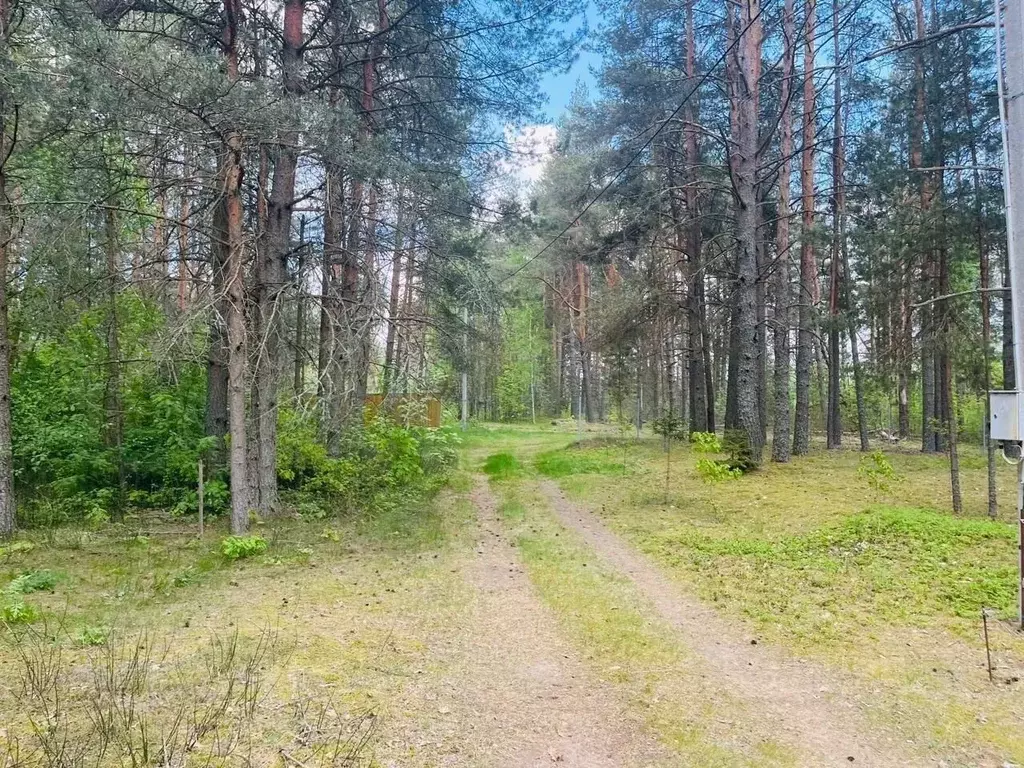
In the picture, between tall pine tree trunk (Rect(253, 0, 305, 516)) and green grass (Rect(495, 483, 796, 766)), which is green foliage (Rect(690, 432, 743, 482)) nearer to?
green grass (Rect(495, 483, 796, 766))

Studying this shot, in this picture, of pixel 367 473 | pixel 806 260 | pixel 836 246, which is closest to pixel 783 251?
pixel 806 260

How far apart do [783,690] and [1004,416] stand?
2679 mm

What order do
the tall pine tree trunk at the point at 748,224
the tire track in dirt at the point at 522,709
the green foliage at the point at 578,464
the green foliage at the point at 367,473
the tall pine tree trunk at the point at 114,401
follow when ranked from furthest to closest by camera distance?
the green foliage at the point at 578,464
the tall pine tree trunk at the point at 748,224
the green foliage at the point at 367,473
the tall pine tree trunk at the point at 114,401
the tire track in dirt at the point at 522,709

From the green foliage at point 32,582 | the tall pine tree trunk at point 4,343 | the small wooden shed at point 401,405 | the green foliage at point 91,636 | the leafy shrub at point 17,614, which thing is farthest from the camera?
the small wooden shed at point 401,405

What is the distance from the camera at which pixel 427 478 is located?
39.5 ft

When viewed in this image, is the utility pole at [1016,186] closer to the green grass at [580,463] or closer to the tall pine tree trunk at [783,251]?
the tall pine tree trunk at [783,251]

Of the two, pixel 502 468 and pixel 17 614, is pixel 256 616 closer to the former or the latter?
pixel 17 614

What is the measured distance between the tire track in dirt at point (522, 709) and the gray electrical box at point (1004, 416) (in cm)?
341

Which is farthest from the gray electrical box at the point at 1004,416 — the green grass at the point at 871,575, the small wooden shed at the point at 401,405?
the small wooden shed at the point at 401,405

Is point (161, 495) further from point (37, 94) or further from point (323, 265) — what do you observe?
A: point (37, 94)

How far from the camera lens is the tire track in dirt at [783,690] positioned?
296 cm

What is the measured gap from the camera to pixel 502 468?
45.7 ft

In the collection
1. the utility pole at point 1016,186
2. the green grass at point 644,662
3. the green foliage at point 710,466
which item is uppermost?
the utility pole at point 1016,186

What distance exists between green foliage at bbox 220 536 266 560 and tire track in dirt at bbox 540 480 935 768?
167 inches
